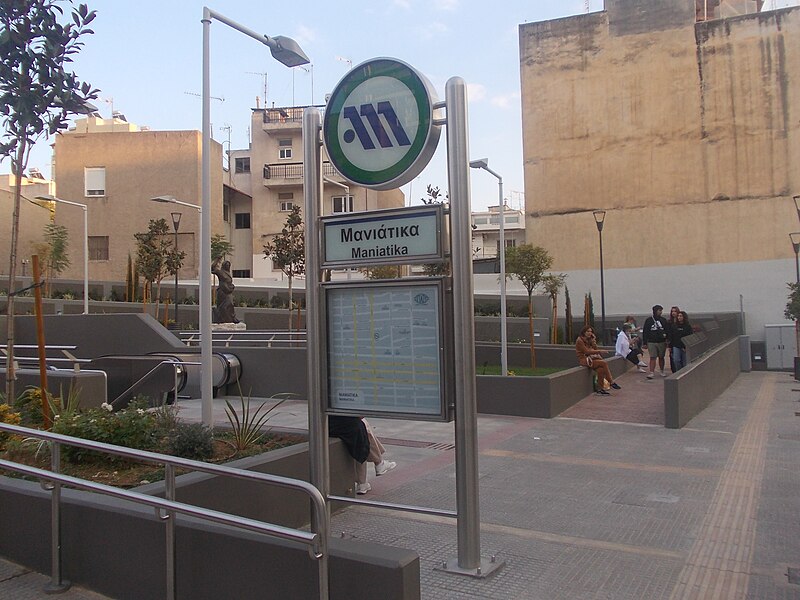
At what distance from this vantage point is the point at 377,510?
6.90 m

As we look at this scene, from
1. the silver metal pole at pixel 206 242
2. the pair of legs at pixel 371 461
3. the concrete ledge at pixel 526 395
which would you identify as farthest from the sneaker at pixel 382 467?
the concrete ledge at pixel 526 395

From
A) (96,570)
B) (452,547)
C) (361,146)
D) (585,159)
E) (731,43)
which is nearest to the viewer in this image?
(96,570)

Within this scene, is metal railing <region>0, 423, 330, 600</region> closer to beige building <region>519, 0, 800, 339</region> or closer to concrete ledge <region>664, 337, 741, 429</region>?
concrete ledge <region>664, 337, 741, 429</region>

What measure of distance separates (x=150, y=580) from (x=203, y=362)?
5.00 metres

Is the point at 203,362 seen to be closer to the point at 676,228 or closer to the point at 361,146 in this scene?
the point at 361,146

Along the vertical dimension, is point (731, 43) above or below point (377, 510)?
above

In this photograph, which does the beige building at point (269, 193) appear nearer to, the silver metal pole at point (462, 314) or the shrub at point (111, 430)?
the shrub at point (111, 430)

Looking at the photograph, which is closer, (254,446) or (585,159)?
(254,446)

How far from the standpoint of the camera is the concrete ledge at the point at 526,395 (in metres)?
12.8

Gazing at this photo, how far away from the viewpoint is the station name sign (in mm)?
5070

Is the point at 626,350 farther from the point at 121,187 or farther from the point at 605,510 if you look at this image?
the point at 121,187

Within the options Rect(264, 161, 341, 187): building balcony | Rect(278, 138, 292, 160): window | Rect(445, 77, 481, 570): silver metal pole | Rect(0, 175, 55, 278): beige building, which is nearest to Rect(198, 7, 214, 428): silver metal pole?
Rect(445, 77, 481, 570): silver metal pole

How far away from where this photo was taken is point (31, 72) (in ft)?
24.6

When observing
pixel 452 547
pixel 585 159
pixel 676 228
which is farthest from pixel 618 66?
pixel 452 547
